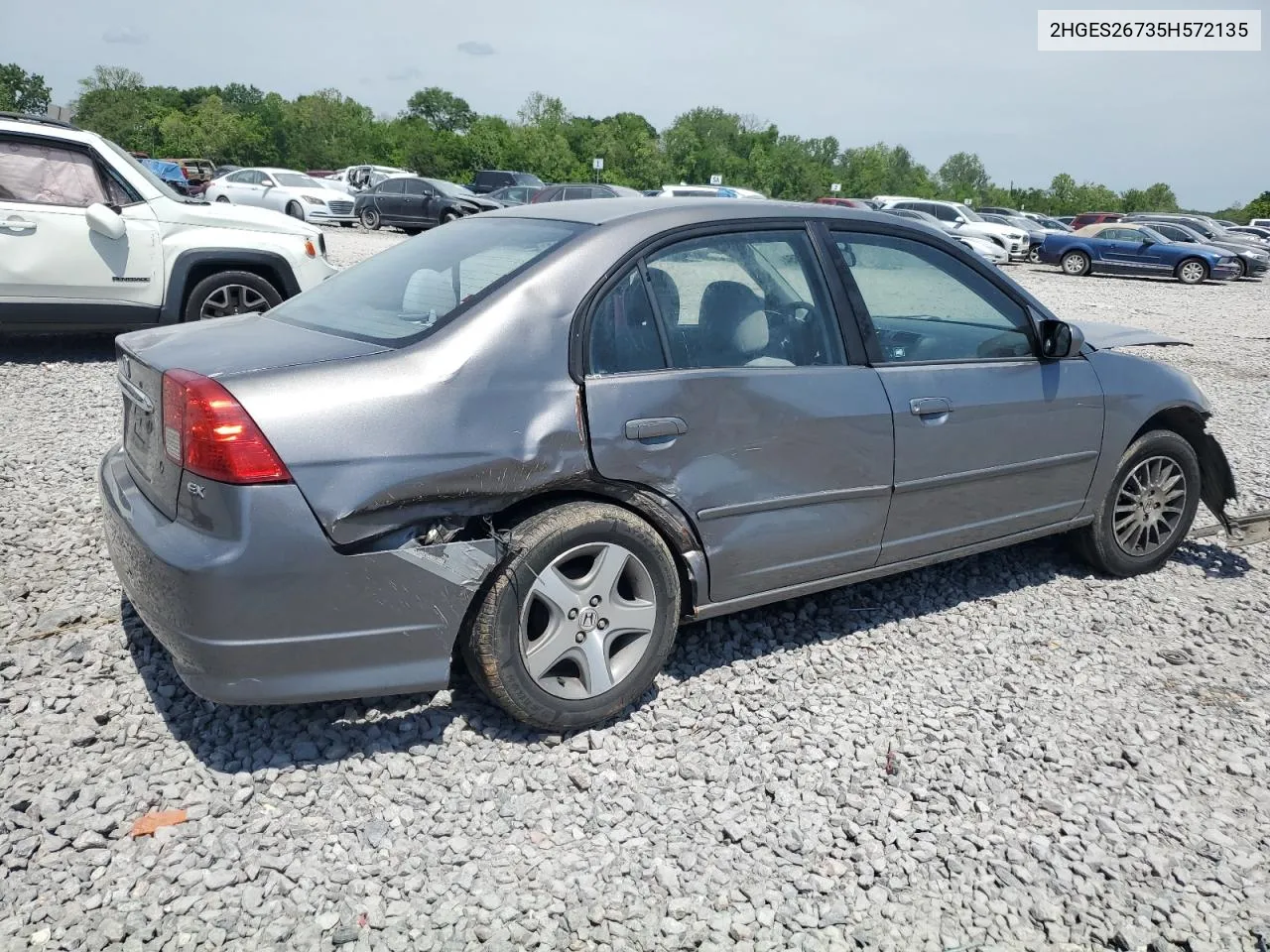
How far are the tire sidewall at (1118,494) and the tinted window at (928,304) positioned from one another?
0.86 meters

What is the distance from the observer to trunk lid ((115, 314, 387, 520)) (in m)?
2.82

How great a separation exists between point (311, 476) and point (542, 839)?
3.77 feet

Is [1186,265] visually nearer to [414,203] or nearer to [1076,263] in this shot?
[1076,263]

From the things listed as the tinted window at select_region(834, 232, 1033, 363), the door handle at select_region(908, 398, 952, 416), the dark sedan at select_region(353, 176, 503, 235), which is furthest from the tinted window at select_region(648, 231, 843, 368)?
the dark sedan at select_region(353, 176, 503, 235)

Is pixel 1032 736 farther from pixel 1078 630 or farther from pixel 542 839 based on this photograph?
pixel 542 839

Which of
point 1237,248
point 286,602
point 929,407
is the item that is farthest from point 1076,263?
point 286,602

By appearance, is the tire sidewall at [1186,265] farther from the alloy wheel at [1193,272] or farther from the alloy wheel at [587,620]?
the alloy wheel at [587,620]

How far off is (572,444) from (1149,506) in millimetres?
→ 3029

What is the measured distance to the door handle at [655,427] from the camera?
3061 millimetres

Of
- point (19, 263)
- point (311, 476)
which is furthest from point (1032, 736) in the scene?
point (19, 263)

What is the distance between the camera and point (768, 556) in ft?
11.2

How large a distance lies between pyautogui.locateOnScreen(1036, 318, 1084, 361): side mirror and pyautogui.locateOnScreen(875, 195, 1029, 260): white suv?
2434cm

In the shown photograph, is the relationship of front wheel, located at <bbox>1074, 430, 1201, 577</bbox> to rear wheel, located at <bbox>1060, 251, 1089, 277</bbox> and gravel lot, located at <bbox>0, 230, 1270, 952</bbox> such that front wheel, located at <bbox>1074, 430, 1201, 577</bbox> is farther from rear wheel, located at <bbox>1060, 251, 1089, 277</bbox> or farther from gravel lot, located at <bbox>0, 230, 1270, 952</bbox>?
rear wheel, located at <bbox>1060, 251, 1089, 277</bbox>

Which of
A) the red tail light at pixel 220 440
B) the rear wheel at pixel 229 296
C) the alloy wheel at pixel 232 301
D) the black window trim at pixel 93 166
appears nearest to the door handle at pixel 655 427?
the red tail light at pixel 220 440
